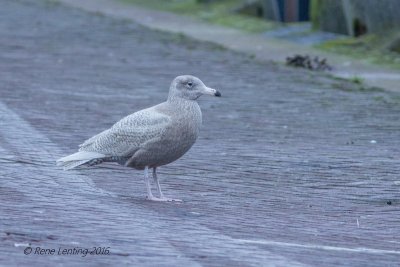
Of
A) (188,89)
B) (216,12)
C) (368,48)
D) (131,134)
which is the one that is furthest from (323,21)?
(131,134)

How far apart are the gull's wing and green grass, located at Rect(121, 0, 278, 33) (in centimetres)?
1343

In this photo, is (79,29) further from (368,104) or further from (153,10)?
(368,104)

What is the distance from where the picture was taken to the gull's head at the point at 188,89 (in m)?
7.64

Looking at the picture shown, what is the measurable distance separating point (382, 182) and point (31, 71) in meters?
7.35

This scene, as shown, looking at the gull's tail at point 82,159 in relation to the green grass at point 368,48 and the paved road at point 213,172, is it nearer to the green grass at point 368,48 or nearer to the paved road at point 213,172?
the paved road at point 213,172

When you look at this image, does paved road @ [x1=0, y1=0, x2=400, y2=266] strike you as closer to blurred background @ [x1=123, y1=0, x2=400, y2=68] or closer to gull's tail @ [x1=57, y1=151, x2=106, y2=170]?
gull's tail @ [x1=57, y1=151, x2=106, y2=170]

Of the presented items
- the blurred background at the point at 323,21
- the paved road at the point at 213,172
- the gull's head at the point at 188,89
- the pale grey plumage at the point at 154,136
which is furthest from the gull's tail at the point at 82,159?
the blurred background at the point at 323,21

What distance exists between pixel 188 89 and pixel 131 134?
0.45 metres

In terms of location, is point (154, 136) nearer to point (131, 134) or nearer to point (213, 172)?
point (131, 134)

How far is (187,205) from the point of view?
770 centimetres

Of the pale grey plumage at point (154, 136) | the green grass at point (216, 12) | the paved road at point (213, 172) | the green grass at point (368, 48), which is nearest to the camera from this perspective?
the paved road at point (213, 172)

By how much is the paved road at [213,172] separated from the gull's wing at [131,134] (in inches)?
12.2

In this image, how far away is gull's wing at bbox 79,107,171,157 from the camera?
745 cm

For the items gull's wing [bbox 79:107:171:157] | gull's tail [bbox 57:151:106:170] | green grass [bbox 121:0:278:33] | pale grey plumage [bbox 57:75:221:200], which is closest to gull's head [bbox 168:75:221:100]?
pale grey plumage [bbox 57:75:221:200]
